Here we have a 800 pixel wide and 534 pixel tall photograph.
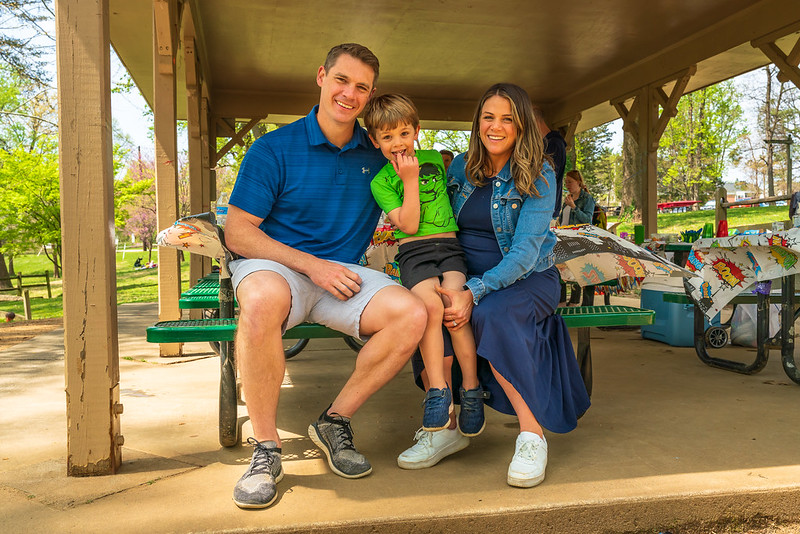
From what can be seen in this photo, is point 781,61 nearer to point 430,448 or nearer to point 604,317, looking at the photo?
point 604,317

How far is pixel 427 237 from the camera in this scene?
240cm

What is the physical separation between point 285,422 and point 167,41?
323 cm

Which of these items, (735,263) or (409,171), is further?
(735,263)

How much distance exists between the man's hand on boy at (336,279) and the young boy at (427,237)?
231 millimetres

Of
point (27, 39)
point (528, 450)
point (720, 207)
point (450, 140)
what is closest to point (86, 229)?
point (528, 450)

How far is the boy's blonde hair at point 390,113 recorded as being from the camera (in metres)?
2.28

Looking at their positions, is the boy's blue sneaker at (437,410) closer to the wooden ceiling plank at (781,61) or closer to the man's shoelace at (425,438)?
the man's shoelace at (425,438)

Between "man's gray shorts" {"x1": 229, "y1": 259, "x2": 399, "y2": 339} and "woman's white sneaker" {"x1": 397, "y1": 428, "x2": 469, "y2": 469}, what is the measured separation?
43 cm

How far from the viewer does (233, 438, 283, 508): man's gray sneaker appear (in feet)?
6.08

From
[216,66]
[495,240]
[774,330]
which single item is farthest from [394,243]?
[216,66]

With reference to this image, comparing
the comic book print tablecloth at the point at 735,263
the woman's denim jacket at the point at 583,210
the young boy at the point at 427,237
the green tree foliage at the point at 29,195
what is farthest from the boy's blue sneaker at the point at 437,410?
the green tree foliage at the point at 29,195

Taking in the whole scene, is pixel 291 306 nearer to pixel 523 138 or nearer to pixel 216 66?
pixel 523 138

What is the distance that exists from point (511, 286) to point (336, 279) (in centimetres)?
65

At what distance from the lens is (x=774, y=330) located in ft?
15.4
